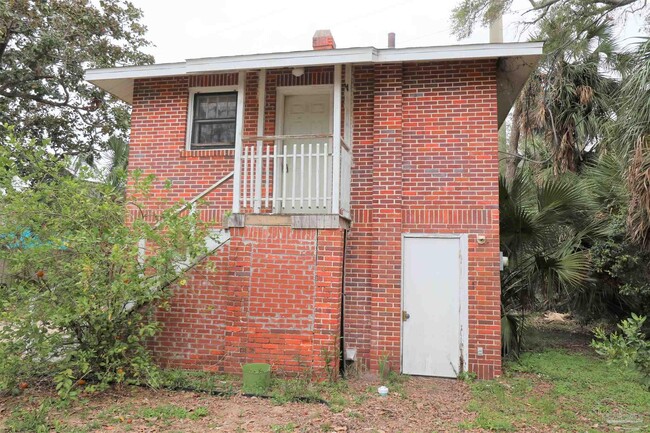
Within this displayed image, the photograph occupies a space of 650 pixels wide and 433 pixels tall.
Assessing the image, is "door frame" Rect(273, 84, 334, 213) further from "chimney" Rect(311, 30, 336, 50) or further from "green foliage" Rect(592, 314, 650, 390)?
"green foliage" Rect(592, 314, 650, 390)

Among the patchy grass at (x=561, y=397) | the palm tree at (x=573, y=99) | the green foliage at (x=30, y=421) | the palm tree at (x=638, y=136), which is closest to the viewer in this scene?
the green foliage at (x=30, y=421)

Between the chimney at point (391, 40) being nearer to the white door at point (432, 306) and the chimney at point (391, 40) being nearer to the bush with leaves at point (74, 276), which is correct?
the white door at point (432, 306)

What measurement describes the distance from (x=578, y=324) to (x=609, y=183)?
456 cm

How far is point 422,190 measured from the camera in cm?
671

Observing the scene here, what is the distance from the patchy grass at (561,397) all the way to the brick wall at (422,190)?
64 cm

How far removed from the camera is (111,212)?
5539 mm

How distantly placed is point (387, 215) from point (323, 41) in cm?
335

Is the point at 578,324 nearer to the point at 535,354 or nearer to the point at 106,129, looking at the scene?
the point at 535,354

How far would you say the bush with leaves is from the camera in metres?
5.16

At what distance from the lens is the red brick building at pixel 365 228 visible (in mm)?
6191

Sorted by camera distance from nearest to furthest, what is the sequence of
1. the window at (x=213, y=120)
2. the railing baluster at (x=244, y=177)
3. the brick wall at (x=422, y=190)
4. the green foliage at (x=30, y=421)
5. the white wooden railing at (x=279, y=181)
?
the green foliage at (x=30, y=421), the white wooden railing at (x=279, y=181), the brick wall at (x=422, y=190), the railing baluster at (x=244, y=177), the window at (x=213, y=120)

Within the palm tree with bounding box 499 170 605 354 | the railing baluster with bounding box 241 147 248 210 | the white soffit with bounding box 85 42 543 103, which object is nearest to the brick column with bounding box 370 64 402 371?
the white soffit with bounding box 85 42 543 103

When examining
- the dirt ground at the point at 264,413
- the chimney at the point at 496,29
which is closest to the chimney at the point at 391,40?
the chimney at the point at 496,29

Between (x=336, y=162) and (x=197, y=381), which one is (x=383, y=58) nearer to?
(x=336, y=162)
